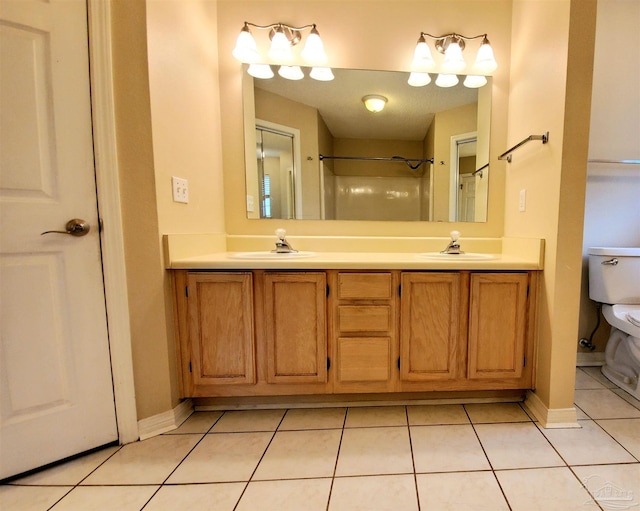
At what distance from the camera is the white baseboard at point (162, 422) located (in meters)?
1.16

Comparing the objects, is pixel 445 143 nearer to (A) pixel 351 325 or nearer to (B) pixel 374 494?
(A) pixel 351 325

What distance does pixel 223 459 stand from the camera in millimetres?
1052

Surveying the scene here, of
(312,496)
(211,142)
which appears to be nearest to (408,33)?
(211,142)

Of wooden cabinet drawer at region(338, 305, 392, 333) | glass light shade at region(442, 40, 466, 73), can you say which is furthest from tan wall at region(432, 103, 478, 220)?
wooden cabinet drawer at region(338, 305, 392, 333)

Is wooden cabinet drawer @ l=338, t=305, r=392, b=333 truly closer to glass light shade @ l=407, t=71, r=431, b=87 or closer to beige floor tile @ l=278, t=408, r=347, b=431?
beige floor tile @ l=278, t=408, r=347, b=431

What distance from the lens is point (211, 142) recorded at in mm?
1530

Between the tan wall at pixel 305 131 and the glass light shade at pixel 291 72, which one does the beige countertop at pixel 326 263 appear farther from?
the glass light shade at pixel 291 72

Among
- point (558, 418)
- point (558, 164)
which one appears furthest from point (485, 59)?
point (558, 418)

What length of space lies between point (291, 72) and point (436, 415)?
2083 mm

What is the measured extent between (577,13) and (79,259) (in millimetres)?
2246

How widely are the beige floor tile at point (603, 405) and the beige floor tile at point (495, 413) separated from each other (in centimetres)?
33

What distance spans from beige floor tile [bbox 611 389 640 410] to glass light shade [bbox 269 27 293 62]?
2668 millimetres

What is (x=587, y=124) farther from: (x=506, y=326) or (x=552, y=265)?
(x=506, y=326)

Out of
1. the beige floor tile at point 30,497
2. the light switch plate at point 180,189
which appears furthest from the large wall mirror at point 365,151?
the beige floor tile at point 30,497
